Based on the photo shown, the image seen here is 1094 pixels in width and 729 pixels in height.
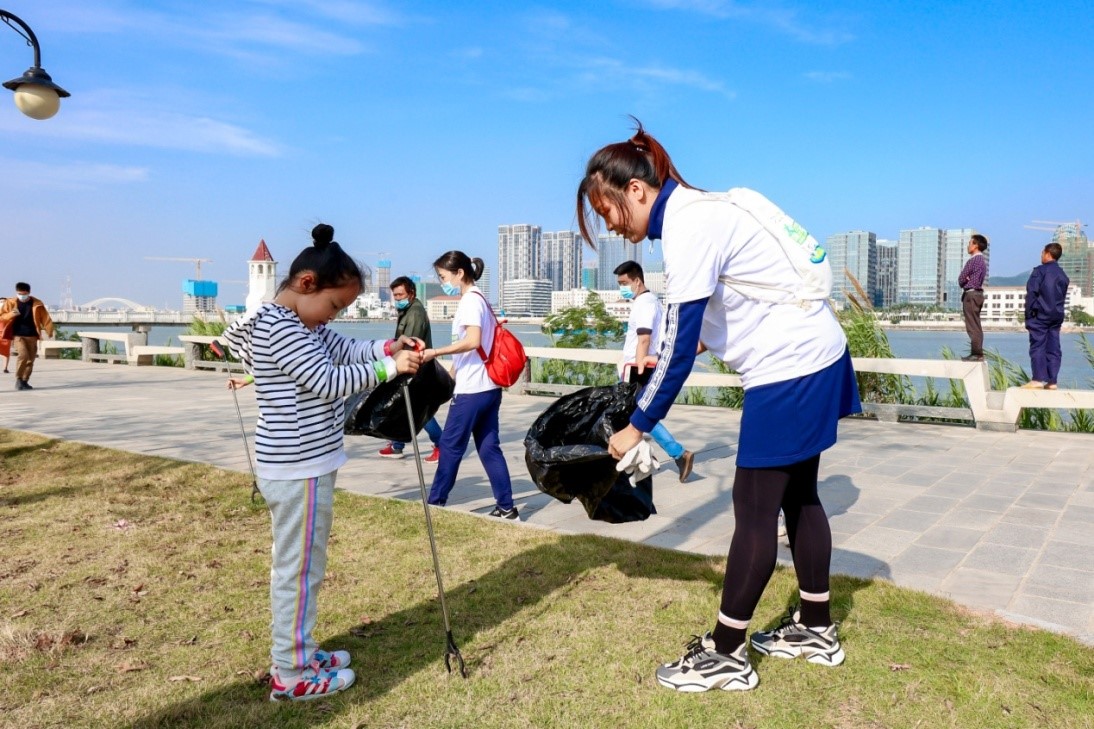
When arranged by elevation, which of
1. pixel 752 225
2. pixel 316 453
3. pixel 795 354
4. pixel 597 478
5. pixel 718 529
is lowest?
pixel 718 529

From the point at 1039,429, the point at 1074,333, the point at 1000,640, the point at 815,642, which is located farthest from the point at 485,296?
the point at 1074,333

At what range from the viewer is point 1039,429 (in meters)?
9.41

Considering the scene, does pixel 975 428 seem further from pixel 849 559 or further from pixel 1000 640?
pixel 1000 640

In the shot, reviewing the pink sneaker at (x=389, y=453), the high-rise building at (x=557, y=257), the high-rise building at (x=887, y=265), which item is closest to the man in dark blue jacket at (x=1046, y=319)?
the pink sneaker at (x=389, y=453)

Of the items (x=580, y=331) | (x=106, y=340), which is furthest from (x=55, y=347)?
(x=580, y=331)

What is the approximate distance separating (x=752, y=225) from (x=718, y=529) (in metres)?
2.81

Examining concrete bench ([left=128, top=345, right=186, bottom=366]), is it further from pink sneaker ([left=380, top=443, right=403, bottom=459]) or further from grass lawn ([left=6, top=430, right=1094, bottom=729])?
grass lawn ([left=6, top=430, right=1094, bottom=729])

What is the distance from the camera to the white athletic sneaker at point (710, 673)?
2.82 metres

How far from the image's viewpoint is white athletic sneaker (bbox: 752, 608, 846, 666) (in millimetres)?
3023

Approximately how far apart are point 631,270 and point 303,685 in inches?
177

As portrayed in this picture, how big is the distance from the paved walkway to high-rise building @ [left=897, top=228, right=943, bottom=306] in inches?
892

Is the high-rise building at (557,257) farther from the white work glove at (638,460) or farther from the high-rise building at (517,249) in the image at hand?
the white work glove at (638,460)

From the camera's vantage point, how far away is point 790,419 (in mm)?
2627

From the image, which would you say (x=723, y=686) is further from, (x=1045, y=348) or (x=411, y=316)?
(x=1045, y=348)
